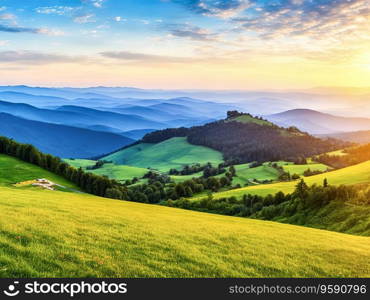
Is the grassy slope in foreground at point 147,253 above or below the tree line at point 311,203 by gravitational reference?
above

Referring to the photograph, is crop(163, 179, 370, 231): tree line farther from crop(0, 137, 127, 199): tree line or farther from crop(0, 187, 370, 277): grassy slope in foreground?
crop(0, 137, 127, 199): tree line

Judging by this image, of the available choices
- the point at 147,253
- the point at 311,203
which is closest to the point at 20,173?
the point at 311,203

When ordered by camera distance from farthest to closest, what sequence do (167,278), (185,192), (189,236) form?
(185,192) → (189,236) → (167,278)

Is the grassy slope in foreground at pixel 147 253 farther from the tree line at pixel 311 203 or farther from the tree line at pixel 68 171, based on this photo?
the tree line at pixel 68 171

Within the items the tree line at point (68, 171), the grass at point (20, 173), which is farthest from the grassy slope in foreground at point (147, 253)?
the tree line at point (68, 171)

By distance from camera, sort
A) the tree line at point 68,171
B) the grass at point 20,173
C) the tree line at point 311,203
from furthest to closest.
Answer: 1. the tree line at point 68,171
2. the grass at point 20,173
3. the tree line at point 311,203

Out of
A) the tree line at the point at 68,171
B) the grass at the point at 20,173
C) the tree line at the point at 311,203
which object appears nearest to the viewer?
the tree line at the point at 311,203

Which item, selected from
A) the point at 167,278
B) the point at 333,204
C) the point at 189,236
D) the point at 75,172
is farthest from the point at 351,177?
the point at 167,278

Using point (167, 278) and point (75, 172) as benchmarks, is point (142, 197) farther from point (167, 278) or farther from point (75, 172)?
point (167, 278)

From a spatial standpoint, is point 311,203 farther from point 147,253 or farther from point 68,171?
point 68,171
